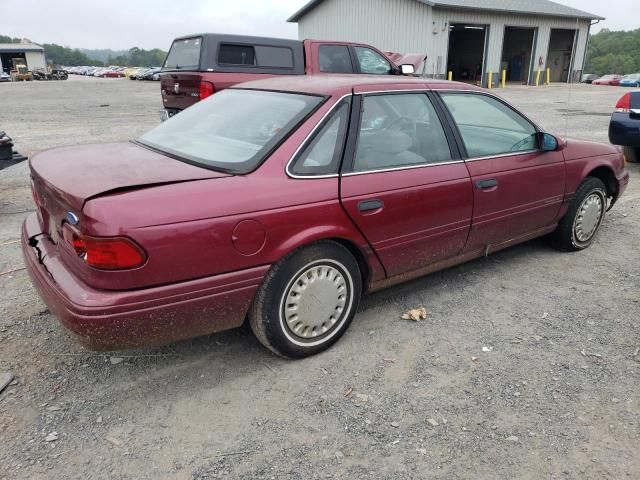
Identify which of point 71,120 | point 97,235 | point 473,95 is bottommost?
point 71,120

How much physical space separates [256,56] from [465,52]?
3247 centimetres

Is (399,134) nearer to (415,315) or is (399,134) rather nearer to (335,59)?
(415,315)

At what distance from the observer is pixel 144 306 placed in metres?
2.40

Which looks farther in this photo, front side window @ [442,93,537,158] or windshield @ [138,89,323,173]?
front side window @ [442,93,537,158]

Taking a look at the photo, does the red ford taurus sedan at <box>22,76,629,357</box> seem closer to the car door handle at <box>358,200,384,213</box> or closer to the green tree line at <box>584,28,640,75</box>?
the car door handle at <box>358,200,384,213</box>

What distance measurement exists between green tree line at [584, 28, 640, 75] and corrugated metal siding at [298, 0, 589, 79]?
3975 cm

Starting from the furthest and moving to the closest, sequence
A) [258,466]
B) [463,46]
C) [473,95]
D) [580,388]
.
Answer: [463,46]
[473,95]
[580,388]
[258,466]

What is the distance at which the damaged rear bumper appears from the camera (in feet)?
7.75

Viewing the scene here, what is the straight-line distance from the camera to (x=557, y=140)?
419cm

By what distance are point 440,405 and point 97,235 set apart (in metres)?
1.84

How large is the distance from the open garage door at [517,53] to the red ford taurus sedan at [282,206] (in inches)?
1265

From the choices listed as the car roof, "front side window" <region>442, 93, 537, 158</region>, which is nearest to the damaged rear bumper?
the car roof

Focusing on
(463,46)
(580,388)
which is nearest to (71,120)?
(580,388)

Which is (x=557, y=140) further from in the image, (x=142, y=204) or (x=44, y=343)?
(x=44, y=343)
